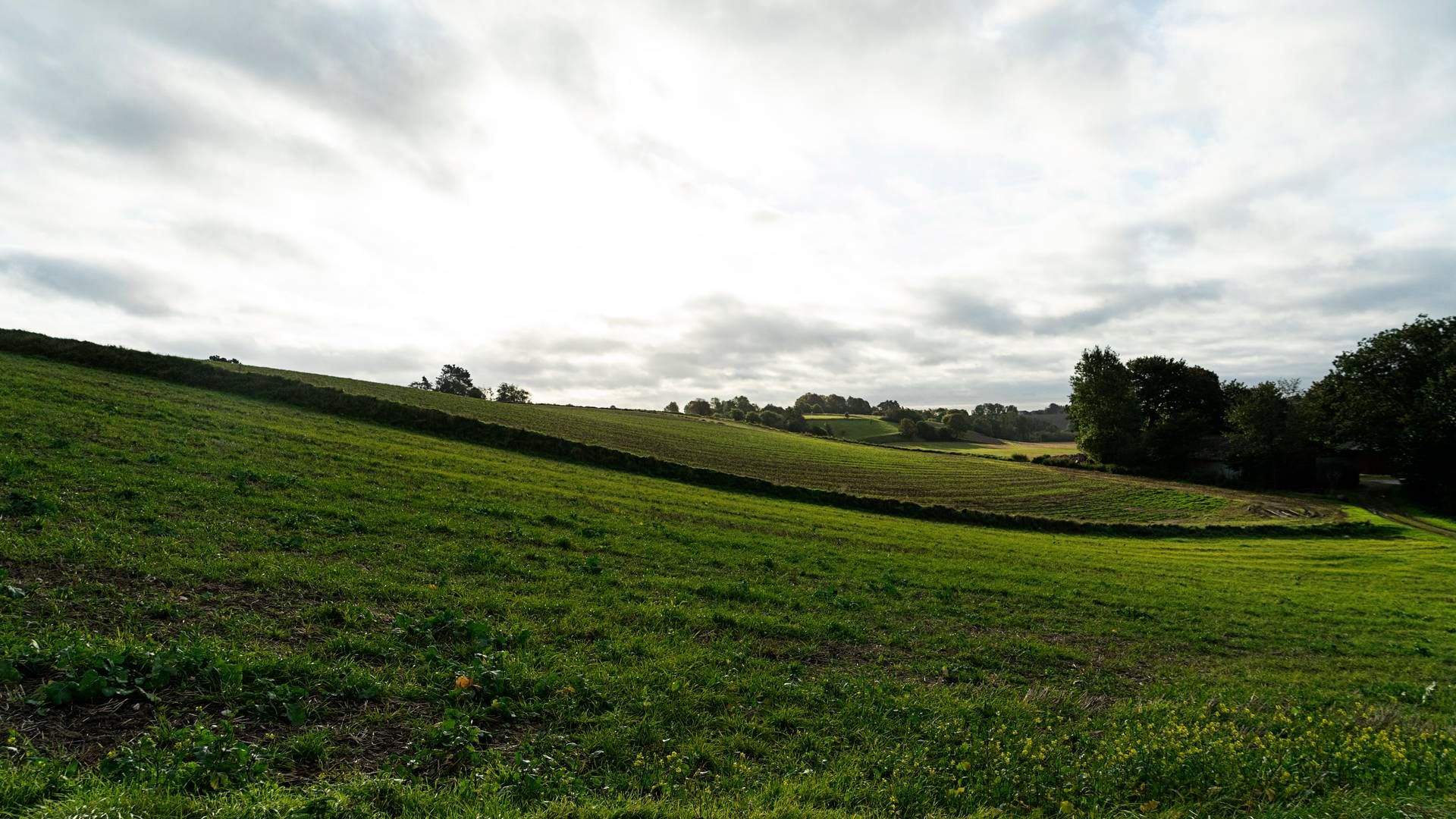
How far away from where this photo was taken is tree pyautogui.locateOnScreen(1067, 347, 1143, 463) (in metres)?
80.4

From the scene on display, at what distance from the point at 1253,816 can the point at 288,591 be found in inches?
514

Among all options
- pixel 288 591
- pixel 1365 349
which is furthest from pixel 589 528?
pixel 1365 349

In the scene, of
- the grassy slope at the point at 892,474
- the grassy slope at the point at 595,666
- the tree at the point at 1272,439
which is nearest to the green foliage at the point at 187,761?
the grassy slope at the point at 595,666

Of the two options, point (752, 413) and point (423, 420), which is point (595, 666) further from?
point (752, 413)

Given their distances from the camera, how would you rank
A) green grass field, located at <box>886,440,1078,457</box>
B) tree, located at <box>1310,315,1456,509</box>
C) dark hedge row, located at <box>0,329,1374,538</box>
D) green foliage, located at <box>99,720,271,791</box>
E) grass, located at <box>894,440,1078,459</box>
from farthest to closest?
green grass field, located at <box>886,440,1078,457</box> → grass, located at <box>894,440,1078,459</box> → tree, located at <box>1310,315,1456,509</box> → dark hedge row, located at <box>0,329,1374,538</box> → green foliage, located at <box>99,720,271,791</box>

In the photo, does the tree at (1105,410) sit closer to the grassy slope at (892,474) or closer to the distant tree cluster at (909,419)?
the grassy slope at (892,474)

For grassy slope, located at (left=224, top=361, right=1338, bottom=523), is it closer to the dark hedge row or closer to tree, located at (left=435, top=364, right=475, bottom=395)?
Result: the dark hedge row

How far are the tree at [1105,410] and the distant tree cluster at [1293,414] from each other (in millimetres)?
130

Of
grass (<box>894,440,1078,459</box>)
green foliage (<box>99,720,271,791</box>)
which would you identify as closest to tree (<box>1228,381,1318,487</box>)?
grass (<box>894,440,1078,459</box>)

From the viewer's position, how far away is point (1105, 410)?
80562mm

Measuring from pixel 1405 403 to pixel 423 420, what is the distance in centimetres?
9277

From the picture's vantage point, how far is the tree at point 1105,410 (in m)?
80.4

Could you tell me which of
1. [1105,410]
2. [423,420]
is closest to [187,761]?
[423,420]

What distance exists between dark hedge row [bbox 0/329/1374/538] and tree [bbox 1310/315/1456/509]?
5083cm
